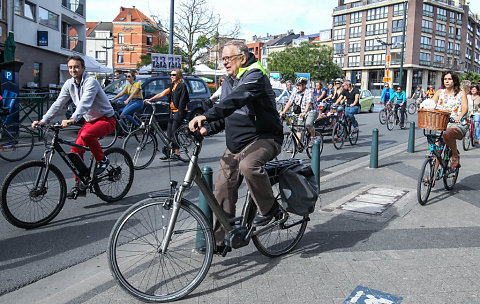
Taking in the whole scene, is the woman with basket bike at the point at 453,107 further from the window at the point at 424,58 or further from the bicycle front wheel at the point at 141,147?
the window at the point at 424,58

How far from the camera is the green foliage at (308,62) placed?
70438 mm

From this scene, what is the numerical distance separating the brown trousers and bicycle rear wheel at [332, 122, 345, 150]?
8.61 meters

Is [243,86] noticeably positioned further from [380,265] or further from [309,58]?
[309,58]

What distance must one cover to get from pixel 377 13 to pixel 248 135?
275 ft

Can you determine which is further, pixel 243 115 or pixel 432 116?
pixel 432 116

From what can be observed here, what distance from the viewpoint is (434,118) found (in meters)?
6.00

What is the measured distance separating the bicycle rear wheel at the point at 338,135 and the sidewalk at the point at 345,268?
6.46 metres

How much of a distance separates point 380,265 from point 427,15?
82805 mm

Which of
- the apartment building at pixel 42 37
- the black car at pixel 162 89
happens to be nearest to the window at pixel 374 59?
the apartment building at pixel 42 37

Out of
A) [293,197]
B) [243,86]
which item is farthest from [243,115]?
[293,197]

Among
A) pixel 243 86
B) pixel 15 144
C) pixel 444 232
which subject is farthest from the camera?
pixel 15 144

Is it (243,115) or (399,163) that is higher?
(243,115)

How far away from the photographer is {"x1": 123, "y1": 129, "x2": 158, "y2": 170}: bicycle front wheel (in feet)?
28.2

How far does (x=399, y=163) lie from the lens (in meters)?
9.38
